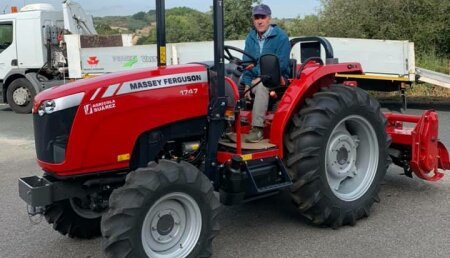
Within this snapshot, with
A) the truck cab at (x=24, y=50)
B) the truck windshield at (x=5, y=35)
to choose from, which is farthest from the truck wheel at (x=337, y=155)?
the truck windshield at (x=5, y=35)

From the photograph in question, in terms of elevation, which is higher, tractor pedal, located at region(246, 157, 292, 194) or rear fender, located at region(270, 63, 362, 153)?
rear fender, located at region(270, 63, 362, 153)

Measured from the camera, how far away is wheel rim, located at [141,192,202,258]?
369cm

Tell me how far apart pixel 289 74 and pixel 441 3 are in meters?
13.5

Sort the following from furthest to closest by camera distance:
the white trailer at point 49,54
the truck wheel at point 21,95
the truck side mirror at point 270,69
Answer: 1. the truck wheel at point 21,95
2. the white trailer at point 49,54
3. the truck side mirror at point 270,69

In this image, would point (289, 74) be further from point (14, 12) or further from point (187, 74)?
point (14, 12)

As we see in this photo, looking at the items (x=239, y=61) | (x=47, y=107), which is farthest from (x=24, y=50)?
(x=47, y=107)

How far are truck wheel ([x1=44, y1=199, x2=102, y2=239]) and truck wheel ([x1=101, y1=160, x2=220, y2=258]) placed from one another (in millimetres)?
878

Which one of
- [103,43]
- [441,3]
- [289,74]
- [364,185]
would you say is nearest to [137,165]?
[289,74]

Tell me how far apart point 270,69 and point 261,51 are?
0.60m

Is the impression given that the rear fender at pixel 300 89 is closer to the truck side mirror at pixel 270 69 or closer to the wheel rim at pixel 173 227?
the truck side mirror at pixel 270 69

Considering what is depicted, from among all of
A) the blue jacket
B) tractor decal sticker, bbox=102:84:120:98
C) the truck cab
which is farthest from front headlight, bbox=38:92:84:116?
the truck cab

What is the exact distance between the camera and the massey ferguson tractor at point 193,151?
147 inches

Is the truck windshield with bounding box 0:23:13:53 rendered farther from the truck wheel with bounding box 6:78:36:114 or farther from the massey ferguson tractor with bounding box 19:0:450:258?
the massey ferguson tractor with bounding box 19:0:450:258

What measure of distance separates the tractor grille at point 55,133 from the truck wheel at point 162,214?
55 cm
